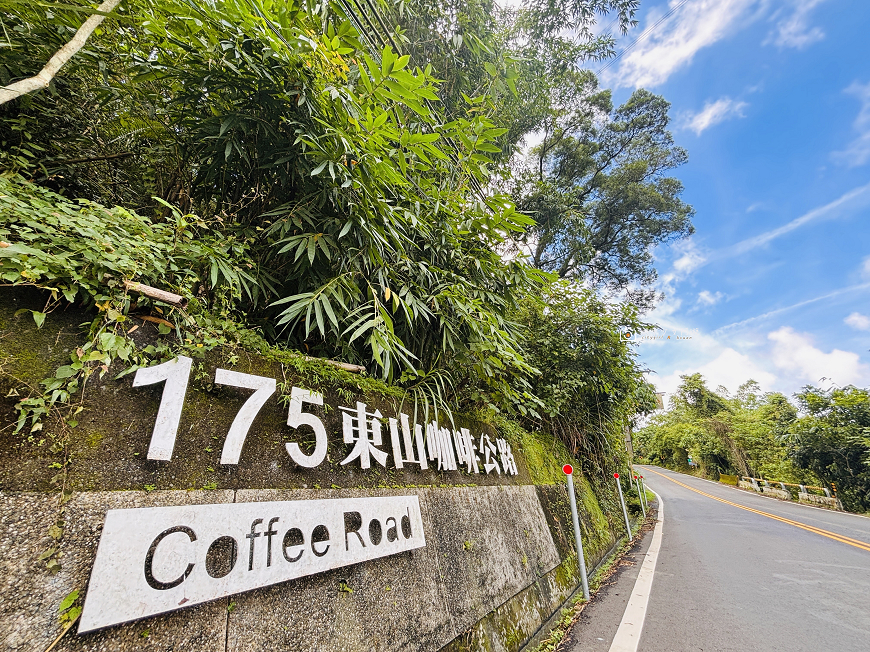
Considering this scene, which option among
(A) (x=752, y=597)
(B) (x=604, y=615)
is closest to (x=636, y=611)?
(B) (x=604, y=615)

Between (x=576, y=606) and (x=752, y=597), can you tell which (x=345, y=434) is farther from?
(x=752, y=597)

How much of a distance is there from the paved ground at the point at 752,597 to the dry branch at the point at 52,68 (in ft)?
14.1

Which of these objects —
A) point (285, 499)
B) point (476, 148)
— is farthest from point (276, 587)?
point (476, 148)

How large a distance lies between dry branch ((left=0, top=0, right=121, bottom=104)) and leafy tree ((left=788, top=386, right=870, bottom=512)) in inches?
681

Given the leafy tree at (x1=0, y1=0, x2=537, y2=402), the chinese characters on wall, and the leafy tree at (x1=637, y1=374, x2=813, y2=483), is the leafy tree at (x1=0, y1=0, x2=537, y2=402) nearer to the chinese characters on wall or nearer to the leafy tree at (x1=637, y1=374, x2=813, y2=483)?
the chinese characters on wall

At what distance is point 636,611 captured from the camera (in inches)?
128

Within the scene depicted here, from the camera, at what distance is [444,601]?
2098 mm

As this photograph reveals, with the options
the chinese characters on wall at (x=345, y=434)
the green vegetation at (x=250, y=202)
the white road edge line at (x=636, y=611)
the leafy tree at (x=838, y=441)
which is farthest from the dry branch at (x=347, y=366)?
the leafy tree at (x=838, y=441)

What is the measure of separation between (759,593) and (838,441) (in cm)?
1247

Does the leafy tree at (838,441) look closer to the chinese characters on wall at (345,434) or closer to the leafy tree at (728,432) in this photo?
the leafy tree at (728,432)

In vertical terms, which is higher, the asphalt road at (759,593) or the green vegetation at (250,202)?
the green vegetation at (250,202)

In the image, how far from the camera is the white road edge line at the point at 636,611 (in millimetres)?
2641

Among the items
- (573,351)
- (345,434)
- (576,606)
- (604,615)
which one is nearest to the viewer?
(345,434)

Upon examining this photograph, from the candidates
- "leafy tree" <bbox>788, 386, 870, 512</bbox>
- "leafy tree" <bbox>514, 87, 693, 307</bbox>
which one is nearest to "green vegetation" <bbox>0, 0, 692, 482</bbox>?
"leafy tree" <bbox>514, 87, 693, 307</bbox>
